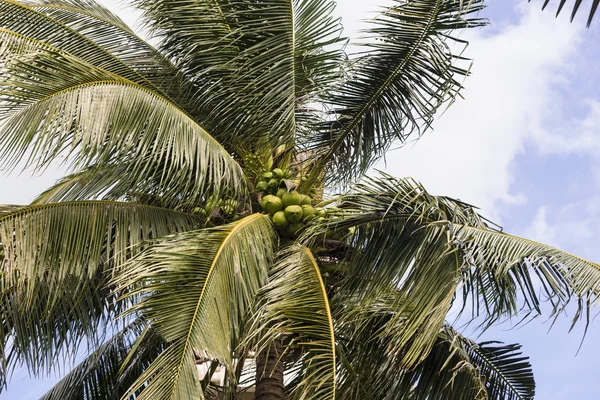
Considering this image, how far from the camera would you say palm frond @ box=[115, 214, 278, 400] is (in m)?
5.64

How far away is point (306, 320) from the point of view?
6281 millimetres

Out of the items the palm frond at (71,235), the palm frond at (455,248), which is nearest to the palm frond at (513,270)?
the palm frond at (455,248)

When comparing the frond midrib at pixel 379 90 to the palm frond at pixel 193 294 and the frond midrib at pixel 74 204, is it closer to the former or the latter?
the frond midrib at pixel 74 204

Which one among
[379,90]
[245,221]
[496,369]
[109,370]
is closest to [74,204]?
A: [245,221]

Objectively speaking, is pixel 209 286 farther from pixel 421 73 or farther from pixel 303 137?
pixel 421 73

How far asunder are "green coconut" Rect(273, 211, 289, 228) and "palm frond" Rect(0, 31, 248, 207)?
0.37 m

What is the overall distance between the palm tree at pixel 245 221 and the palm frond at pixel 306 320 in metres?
0.02

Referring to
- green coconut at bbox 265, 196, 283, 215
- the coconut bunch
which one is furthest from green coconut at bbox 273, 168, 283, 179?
green coconut at bbox 265, 196, 283, 215

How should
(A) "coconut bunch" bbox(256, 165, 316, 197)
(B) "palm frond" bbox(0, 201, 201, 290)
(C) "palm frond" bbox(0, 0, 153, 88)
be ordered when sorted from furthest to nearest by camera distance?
(C) "palm frond" bbox(0, 0, 153, 88) → (A) "coconut bunch" bbox(256, 165, 316, 197) → (B) "palm frond" bbox(0, 201, 201, 290)

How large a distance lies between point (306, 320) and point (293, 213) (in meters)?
1.26

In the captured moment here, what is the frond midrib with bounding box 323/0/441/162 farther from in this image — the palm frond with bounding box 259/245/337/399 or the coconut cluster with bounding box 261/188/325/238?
the palm frond with bounding box 259/245/337/399

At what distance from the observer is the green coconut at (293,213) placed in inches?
286

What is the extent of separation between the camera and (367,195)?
23.4ft

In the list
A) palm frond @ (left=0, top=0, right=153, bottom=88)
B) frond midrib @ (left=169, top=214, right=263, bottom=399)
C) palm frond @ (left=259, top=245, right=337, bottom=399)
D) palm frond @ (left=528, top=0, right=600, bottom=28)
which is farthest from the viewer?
palm frond @ (left=0, top=0, right=153, bottom=88)
